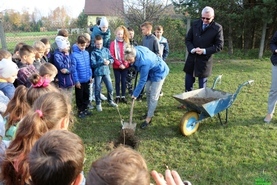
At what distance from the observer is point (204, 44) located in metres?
4.53

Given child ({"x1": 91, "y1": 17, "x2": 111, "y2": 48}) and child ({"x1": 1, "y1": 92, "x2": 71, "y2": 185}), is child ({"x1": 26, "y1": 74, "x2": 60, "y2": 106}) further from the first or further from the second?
child ({"x1": 91, "y1": 17, "x2": 111, "y2": 48})

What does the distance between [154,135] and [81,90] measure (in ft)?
5.12

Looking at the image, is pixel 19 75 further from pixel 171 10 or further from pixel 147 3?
pixel 171 10

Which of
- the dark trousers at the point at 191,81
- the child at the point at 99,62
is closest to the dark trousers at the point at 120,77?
the child at the point at 99,62

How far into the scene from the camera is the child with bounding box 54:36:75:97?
4141mm

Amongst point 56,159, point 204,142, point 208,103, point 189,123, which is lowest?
point 204,142

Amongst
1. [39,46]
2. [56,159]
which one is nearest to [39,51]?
[39,46]

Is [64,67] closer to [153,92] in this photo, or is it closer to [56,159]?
[153,92]

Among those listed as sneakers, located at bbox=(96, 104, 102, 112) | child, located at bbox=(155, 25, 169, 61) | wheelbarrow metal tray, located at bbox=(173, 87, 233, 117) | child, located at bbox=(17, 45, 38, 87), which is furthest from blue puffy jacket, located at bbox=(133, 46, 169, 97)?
child, located at bbox=(155, 25, 169, 61)

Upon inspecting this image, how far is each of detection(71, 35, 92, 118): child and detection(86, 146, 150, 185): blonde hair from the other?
329 cm

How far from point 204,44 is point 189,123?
151cm

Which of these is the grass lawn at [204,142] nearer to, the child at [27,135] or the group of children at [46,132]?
the group of children at [46,132]

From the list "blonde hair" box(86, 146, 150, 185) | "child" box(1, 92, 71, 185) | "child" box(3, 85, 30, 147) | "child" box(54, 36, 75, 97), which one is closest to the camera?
"blonde hair" box(86, 146, 150, 185)

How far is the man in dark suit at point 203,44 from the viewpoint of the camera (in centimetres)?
441
